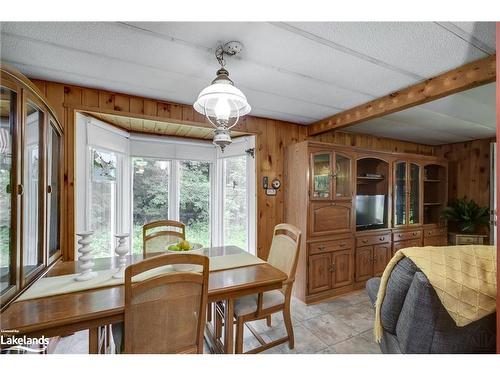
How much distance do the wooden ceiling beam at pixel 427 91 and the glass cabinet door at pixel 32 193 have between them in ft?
8.65

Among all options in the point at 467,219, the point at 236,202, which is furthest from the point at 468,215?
the point at 236,202

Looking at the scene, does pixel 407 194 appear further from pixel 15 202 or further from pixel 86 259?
pixel 15 202

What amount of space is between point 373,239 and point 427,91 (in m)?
1.89

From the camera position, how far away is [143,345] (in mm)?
1062

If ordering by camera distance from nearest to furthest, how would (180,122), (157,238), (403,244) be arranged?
(157,238) → (180,122) → (403,244)

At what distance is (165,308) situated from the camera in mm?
1084

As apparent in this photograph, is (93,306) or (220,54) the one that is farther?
(220,54)

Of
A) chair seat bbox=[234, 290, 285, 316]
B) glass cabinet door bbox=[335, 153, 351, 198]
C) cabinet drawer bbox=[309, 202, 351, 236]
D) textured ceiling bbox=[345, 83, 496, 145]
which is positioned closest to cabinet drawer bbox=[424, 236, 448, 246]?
textured ceiling bbox=[345, 83, 496, 145]

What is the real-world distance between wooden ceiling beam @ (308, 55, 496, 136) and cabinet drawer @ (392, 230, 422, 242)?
181 cm

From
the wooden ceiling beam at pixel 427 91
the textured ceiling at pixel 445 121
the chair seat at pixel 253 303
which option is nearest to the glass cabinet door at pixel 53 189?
the chair seat at pixel 253 303

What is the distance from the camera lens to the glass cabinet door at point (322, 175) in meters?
2.63

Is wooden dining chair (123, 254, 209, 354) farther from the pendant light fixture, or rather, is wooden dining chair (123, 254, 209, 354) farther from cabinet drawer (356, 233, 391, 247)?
cabinet drawer (356, 233, 391, 247)
